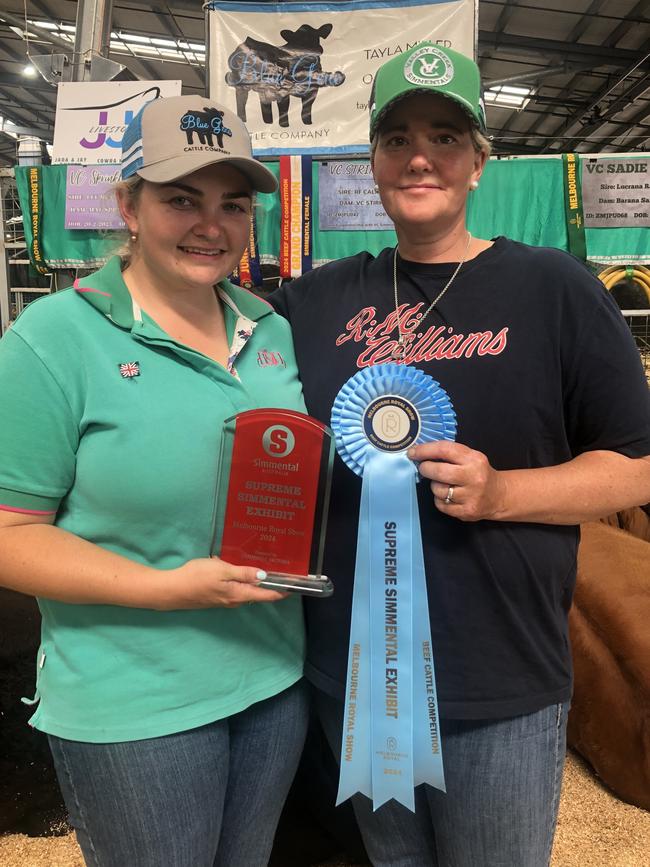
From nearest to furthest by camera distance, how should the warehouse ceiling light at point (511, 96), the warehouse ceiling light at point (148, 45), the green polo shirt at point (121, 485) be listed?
the green polo shirt at point (121, 485) → the warehouse ceiling light at point (148, 45) → the warehouse ceiling light at point (511, 96)

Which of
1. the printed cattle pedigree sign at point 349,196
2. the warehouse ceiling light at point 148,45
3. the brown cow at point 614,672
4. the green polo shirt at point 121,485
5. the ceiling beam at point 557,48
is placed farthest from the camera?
the warehouse ceiling light at point 148,45

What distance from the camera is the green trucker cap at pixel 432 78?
2.75ft

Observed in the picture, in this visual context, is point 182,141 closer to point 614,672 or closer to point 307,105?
point 614,672

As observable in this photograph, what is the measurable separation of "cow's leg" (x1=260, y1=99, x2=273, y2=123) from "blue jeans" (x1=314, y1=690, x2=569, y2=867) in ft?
8.92

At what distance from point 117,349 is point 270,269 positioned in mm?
2414

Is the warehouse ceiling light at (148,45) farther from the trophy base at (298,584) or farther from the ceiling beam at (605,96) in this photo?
the trophy base at (298,584)

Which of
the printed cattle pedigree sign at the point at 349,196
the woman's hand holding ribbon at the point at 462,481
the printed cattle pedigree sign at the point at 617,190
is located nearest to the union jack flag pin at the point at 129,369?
the woman's hand holding ribbon at the point at 462,481

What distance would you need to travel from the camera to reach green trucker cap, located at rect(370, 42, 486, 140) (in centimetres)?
84

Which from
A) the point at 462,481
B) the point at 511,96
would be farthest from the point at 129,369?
the point at 511,96

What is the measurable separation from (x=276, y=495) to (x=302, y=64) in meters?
2.69

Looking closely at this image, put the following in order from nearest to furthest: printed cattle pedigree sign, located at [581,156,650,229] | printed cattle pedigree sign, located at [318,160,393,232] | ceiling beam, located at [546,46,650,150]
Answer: printed cattle pedigree sign, located at [581,156,650,229], printed cattle pedigree sign, located at [318,160,393,232], ceiling beam, located at [546,46,650,150]

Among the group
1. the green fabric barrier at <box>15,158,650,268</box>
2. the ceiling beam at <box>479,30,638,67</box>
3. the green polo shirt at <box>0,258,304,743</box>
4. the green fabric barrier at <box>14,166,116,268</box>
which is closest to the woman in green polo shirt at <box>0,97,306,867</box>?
the green polo shirt at <box>0,258,304,743</box>

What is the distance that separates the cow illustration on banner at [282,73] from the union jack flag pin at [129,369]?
2.46 metres

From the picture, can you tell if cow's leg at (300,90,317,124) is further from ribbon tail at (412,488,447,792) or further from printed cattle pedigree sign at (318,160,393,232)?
ribbon tail at (412,488,447,792)
